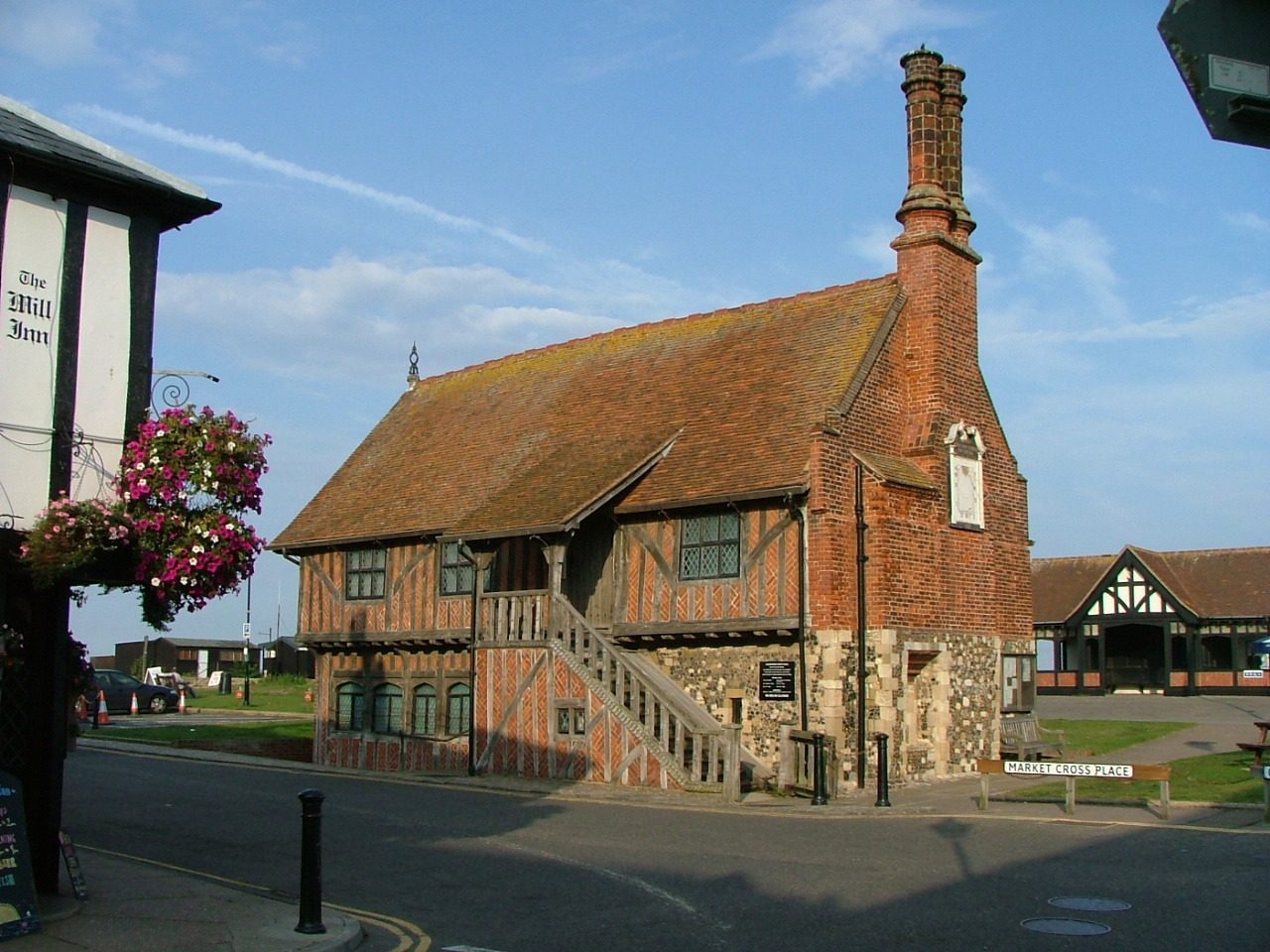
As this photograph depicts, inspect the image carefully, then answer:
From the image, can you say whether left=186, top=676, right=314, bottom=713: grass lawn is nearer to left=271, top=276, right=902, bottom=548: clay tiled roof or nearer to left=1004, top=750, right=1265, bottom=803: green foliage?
left=271, top=276, right=902, bottom=548: clay tiled roof

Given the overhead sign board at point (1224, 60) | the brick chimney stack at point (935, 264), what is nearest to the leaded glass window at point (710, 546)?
the brick chimney stack at point (935, 264)

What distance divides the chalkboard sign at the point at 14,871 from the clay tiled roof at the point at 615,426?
12990mm

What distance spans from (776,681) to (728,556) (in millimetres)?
2265

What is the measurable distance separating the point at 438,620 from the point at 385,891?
14.9 meters

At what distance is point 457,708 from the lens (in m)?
26.0

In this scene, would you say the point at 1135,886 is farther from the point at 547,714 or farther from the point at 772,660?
the point at 547,714

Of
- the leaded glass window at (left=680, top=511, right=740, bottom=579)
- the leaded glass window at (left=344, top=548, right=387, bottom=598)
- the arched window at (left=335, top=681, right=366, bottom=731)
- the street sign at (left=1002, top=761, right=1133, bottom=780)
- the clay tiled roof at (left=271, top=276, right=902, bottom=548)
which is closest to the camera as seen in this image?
the street sign at (left=1002, top=761, right=1133, bottom=780)

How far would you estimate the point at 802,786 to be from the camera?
65.6 feet

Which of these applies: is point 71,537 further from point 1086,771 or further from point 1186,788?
point 1186,788

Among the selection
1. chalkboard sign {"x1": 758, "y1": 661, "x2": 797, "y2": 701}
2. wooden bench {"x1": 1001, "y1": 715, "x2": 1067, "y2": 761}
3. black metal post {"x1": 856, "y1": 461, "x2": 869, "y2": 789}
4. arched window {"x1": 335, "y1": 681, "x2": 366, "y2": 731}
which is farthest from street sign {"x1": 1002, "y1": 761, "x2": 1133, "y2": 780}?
arched window {"x1": 335, "y1": 681, "x2": 366, "y2": 731}

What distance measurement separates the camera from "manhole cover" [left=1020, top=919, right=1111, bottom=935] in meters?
9.09

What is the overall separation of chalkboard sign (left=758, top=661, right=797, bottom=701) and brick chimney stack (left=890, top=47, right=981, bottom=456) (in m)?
4.72

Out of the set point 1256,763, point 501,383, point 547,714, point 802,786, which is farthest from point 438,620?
point 1256,763

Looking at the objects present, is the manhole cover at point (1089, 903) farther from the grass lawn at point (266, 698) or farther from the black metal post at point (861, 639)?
the grass lawn at point (266, 698)
